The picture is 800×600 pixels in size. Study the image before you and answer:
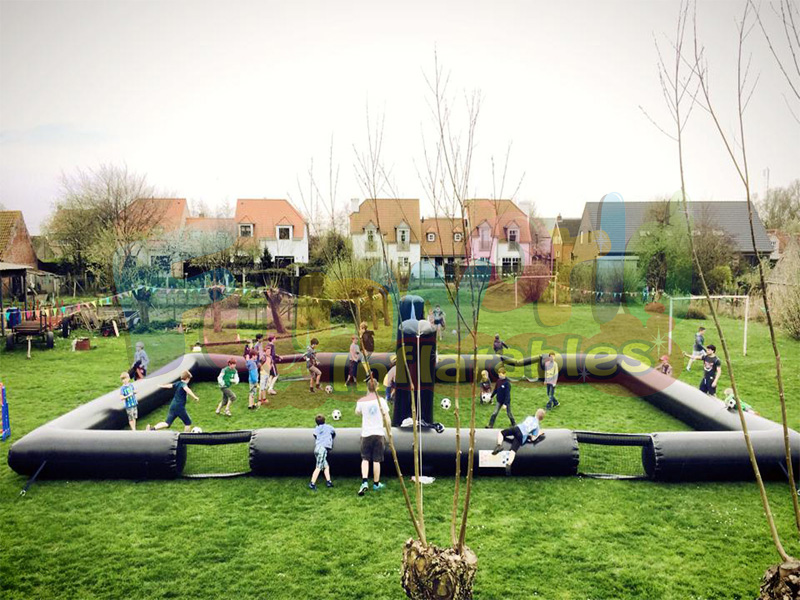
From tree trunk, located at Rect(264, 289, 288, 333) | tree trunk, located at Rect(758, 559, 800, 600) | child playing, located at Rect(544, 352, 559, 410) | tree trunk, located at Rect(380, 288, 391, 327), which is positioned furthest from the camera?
tree trunk, located at Rect(380, 288, 391, 327)

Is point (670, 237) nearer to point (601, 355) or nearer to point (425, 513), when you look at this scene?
point (601, 355)

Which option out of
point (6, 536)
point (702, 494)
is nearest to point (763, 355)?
point (702, 494)

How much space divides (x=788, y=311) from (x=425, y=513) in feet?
66.2

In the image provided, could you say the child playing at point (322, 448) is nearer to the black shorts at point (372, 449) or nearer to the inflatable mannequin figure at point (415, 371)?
the black shorts at point (372, 449)

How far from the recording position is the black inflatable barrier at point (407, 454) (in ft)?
31.4

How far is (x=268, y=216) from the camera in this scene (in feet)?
144

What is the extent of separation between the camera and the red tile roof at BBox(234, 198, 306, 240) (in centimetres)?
4362

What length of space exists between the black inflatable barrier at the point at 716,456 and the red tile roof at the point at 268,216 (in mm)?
36931

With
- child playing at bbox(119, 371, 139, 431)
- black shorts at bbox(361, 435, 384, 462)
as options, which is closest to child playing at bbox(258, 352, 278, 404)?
child playing at bbox(119, 371, 139, 431)

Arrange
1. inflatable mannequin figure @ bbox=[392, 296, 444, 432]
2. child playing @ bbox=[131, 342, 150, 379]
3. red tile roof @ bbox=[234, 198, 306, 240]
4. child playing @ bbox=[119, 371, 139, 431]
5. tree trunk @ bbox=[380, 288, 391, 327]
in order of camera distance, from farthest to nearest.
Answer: red tile roof @ bbox=[234, 198, 306, 240], tree trunk @ bbox=[380, 288, 391, 327], child playing @ bbox=[131, 342, 150, 379], child playing @ bbox=[119, 371, 139, 431], inflatable mannequin figure @ bbox=[392, 296, 444, 432]

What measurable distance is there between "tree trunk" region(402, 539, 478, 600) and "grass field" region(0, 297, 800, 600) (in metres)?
1.96

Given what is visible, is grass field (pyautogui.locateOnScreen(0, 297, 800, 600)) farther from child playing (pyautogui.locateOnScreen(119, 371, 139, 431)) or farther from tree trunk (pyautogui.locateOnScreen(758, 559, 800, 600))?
tree trunk (pyautogui.locateOnScreen(758, 559, 800, 600))

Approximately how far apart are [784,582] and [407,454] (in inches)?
238

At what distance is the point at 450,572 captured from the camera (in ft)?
15.3
